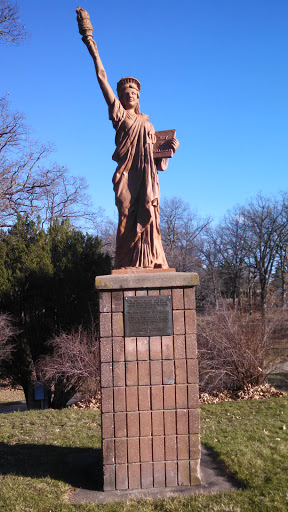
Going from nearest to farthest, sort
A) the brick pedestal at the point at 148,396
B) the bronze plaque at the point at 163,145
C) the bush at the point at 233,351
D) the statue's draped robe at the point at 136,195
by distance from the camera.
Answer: the brick pedestal at the point at 148,396, the statue's draped robe at the point at 136,195, the bronze plaque at the point at 163,145, the bush at the point at 233,351

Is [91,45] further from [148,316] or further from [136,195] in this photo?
A: [148,316]

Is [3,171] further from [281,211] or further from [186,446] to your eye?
[281,211]

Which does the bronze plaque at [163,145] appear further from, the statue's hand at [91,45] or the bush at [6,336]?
the bush at [6,336]

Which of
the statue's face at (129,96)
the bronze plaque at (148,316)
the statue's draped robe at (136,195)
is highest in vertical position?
the statue's face at (129,96)

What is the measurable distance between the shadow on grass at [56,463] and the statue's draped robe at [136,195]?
2.27m

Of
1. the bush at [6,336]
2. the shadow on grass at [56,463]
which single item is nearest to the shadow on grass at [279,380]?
the bush at [6,336]

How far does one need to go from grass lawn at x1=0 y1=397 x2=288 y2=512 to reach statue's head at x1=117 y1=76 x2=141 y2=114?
4203 millimetres

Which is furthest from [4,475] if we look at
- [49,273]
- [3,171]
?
[3,171]

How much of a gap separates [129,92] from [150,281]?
239 cm

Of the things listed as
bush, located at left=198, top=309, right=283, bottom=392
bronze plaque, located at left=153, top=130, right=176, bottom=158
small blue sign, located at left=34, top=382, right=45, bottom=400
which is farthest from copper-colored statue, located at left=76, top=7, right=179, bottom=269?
small blue sign, located at left=34, top=382, right=45, bottom=400

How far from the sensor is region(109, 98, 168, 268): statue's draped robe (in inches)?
189

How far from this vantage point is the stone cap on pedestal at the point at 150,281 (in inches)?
167

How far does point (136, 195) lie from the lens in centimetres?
488

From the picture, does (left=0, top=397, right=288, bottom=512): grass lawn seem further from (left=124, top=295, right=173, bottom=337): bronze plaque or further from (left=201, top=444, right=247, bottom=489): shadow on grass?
(left=124, top=295, right=173, bottom=337): bronze plaque
